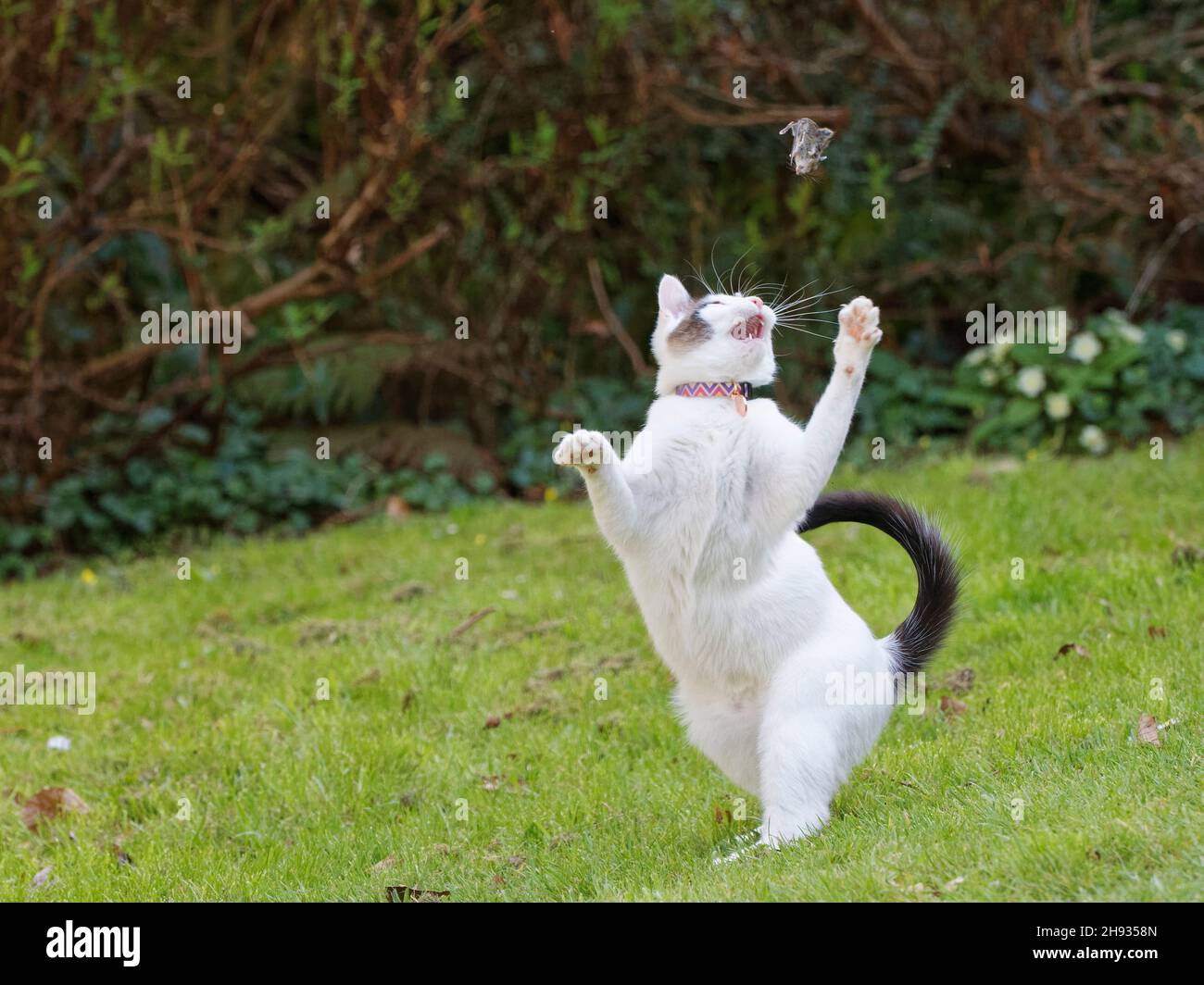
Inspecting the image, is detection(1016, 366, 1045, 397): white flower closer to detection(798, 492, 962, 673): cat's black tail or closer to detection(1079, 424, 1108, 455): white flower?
detection(1079, 424, 1108, 455): white flower

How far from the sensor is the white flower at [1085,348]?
8055mm

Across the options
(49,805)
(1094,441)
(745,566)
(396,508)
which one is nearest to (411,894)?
(745,566)

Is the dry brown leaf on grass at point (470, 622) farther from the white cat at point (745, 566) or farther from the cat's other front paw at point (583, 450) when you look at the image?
the cat's other front paw at point (583, 450)

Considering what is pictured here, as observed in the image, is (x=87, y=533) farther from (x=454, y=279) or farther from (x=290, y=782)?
(x=290, y=782)

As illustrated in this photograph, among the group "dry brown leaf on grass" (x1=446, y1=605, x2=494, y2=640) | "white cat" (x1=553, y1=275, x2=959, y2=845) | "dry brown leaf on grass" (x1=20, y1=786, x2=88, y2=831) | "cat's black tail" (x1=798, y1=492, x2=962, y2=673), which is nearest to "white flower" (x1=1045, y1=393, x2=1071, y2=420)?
"dry brown leaf on grass" (x1=446, y1=605, x2=494, y2=640)

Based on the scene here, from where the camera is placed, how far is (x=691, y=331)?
12.0 feet

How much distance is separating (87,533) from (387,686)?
3663mm

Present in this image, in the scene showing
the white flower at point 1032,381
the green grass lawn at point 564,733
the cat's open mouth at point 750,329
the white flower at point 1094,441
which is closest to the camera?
the green grass lawn at point 564,733

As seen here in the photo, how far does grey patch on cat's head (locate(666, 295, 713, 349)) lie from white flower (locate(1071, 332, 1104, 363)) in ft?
16.4

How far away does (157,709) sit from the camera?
5105mm

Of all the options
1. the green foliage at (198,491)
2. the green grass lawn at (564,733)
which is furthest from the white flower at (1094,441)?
the green foliage at (198,491)

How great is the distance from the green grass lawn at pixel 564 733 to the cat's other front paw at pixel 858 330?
1111 mm

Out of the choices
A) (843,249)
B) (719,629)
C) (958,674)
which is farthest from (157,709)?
(843,249)
